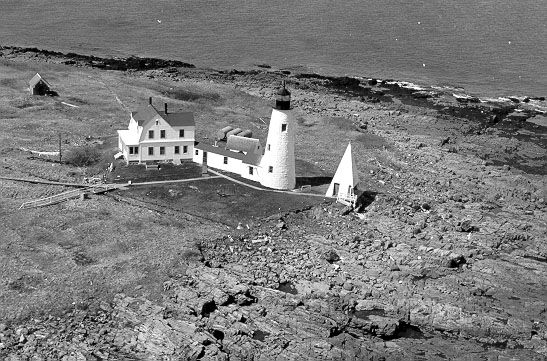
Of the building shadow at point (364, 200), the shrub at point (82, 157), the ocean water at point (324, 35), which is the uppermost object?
the ocean water at point (324, 35)

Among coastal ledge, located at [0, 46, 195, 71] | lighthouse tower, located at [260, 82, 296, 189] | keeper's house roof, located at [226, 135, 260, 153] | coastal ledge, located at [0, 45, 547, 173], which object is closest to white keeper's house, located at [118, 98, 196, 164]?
keeper's house roof, located at [226, 135, 260, 153]

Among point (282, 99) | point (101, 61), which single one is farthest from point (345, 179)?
point (101, 61)

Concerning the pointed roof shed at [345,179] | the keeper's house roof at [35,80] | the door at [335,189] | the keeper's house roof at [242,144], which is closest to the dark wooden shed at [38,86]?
the keeper's house roof at [35,80]

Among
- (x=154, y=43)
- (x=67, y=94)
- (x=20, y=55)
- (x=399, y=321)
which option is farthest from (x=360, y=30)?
(x=399, y=321)

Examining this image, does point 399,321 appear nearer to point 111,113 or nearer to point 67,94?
point 111,113

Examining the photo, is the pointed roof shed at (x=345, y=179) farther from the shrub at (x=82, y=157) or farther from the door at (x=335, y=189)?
the shrub at (x=82, y=157)

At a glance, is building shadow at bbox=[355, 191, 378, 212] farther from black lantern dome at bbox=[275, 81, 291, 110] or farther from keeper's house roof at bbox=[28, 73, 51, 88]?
keeper's house roof at bbox=[28, 73, 51, 88]
